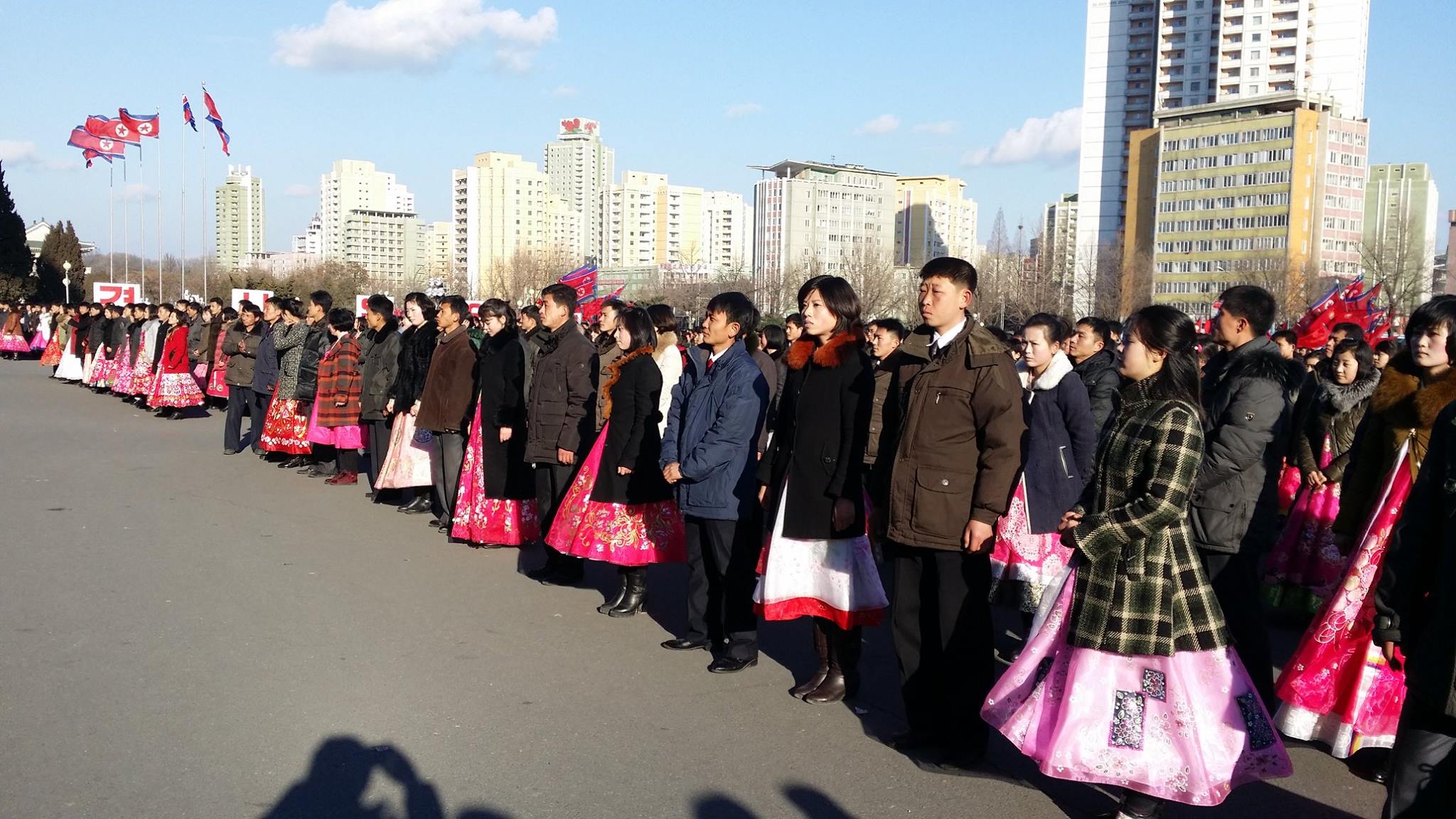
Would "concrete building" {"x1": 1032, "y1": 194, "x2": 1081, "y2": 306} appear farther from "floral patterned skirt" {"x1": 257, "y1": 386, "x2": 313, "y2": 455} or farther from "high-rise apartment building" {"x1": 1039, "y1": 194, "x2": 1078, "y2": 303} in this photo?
"floral patterned skirt" {"x1": 257, "y1": 386, "x2": 313, "y2": 455}

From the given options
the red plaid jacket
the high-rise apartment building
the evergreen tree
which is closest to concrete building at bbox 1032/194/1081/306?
the high-rise apartment building

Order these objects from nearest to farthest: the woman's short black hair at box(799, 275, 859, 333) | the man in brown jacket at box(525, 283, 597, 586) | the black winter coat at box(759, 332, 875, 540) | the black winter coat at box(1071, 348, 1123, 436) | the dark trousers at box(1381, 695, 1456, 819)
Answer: the dark trousers at box(1381, 695, 1456, 819)
the black winter coat at box(759, 332, 875, 540)
the woman's short black hair at box(799, 275, 859, 333)
the black winter coat at box(1071, 348, 1123, 436)
the man in brown jacket at box(525, 283, 597, 586)

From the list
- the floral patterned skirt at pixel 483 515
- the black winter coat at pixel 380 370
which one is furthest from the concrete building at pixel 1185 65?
the floral patterned skirt at pixel 483 515

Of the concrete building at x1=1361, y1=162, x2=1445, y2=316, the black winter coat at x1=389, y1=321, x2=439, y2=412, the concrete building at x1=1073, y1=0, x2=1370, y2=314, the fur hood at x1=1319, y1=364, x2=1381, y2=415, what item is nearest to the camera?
the fur hood at x1=1319, y1=364, x2=1381, y2=415

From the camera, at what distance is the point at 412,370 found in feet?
34.9

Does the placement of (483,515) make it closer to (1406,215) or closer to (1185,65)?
(1185,65)

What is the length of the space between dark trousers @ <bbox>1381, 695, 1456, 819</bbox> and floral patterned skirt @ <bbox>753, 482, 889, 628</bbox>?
2.58 metres

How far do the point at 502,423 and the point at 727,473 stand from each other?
3.25 meters

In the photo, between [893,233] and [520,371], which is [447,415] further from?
[893,233]

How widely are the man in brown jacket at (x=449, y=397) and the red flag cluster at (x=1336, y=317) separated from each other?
336 inches

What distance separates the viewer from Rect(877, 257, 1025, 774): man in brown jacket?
189 inches

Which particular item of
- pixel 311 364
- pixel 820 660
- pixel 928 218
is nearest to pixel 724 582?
pixel 820 660

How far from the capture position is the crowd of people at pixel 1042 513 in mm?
4160

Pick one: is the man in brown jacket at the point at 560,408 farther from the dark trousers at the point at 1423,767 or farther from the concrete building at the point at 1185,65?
the concrete building at the point at 1185,65
